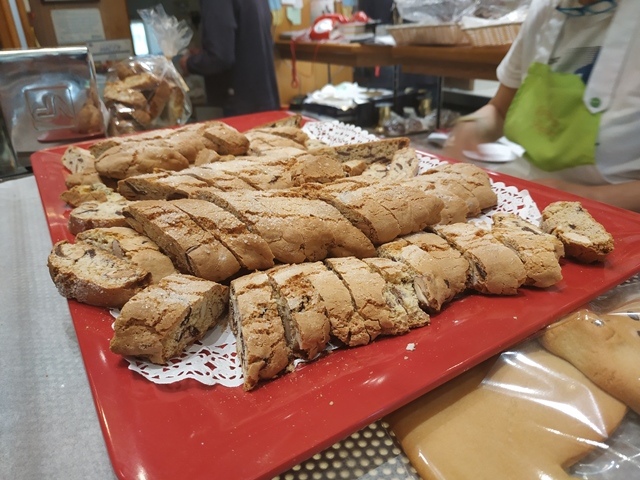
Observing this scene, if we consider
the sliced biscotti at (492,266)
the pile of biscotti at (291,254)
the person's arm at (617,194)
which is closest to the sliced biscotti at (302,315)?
the pile of biscotti at (291,254)

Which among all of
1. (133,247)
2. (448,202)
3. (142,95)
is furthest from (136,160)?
(448,202)

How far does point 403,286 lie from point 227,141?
176cm

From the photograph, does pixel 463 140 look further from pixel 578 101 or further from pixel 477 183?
pixel 477 183

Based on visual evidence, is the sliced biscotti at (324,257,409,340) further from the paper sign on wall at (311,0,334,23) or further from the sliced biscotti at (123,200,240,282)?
the paper sign on wall at (311,0,334,23)

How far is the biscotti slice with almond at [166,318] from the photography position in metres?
1.34

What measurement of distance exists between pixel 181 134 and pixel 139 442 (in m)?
2.27

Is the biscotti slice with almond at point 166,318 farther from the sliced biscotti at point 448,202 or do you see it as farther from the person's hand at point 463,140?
the person's hand at point 463,140

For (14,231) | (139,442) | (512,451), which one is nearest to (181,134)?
(14,231)

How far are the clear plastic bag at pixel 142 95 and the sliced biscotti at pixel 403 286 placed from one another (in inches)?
115

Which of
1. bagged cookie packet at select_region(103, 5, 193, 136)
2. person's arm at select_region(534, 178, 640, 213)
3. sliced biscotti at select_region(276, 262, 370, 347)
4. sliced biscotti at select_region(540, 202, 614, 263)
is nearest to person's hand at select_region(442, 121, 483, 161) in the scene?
person's arm at select_region(534, 178, 640, 213)

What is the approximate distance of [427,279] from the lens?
157 cm

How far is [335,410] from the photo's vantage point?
1171 millimetres

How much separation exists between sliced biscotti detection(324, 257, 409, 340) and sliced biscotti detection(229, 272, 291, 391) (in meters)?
0.26

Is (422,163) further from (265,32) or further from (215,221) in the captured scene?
(265,32)
